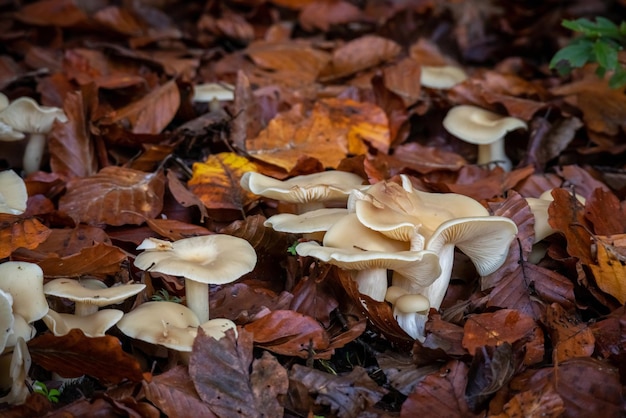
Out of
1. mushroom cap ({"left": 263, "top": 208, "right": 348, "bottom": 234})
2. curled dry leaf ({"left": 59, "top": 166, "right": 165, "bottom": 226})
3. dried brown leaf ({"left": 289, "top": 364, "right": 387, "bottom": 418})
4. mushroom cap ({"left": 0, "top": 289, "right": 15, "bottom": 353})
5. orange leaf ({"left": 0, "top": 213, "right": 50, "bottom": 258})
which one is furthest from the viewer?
curled dry leaf ({"left": 59, "top": 166, "right": 165, "bottom": 226})

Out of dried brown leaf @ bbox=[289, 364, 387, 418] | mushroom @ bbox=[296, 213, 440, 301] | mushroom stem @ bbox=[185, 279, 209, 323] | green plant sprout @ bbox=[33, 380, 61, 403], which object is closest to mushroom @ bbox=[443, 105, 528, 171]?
mushroom @ bbox=[296, 213, 440, 301]

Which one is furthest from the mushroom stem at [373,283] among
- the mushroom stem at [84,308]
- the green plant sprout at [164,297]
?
the mushroom stem at [84,308]

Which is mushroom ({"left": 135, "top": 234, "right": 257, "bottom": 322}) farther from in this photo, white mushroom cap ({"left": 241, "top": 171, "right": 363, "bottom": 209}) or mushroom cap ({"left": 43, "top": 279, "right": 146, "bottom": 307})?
white mushroom cap ({"left": 241, "top": 171, "right": 363, "bottom": 209})

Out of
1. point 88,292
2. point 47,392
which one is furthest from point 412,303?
point 47,392

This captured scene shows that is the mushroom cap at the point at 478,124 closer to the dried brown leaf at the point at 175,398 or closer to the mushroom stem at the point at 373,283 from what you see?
the mushroom stem at the point at 373,283

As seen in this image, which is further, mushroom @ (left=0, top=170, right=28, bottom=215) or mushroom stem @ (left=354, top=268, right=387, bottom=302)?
mushroom @ (left=0, top=170, right=28, bottom=215)

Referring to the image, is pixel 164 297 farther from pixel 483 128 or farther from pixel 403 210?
pixel 483 128
